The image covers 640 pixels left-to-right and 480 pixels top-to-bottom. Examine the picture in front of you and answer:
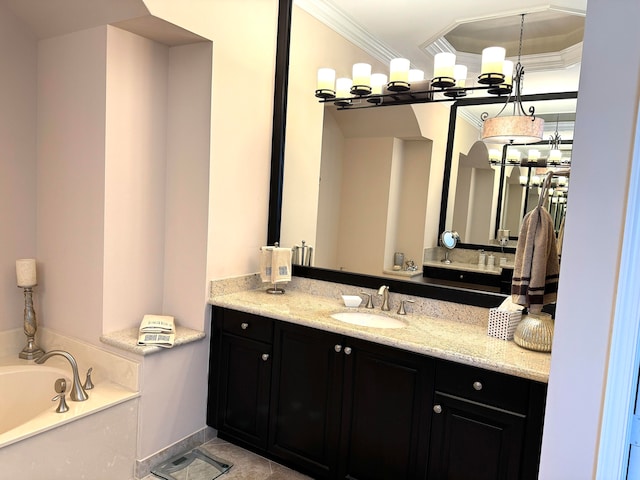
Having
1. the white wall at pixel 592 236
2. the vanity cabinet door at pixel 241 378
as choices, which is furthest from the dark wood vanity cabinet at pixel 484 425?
the vanity cabinet door at pixel 241 378

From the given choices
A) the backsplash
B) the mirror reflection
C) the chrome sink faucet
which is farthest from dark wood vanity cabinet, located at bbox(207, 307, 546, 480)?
the mirror reflection

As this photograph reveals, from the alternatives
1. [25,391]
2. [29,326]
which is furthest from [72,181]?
[25,391]

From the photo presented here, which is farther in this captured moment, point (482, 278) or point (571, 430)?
point (482, 278)

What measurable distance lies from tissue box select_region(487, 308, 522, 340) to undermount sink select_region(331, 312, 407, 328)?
1.64ft

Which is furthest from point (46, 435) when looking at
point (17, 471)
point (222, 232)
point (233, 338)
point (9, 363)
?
point (222, 232)

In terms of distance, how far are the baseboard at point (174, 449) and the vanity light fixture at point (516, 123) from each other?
7.74 feet

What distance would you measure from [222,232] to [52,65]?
1.37 metres

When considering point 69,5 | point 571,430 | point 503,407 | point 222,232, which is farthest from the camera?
point 222,232

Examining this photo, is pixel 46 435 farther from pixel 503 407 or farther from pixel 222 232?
pixel 503 407

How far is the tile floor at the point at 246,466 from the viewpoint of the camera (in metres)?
2.46

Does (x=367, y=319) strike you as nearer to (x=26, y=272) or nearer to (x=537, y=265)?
(x=537, y=265)

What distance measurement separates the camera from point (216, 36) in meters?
2.55

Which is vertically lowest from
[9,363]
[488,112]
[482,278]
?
[9,363]

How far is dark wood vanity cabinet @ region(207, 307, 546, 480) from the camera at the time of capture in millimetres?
1843
